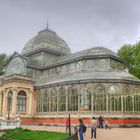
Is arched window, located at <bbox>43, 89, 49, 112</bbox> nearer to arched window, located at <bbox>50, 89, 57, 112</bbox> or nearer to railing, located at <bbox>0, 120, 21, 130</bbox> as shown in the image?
arched window, located at <bbox>50, 89, 57, 112</bbox>

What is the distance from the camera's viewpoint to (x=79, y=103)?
40.6m

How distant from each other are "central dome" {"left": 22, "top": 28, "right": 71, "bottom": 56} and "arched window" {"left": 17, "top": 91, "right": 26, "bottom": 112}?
12.0 metres

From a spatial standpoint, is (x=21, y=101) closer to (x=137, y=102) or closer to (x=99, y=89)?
(x=99, y=89)

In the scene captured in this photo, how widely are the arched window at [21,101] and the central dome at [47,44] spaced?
12.0 metres

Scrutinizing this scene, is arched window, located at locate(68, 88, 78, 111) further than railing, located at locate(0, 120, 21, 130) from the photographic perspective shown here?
Yes

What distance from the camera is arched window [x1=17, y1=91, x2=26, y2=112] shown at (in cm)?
4728

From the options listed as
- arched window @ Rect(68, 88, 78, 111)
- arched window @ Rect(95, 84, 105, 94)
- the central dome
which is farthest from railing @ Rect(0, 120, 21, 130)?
the central dome

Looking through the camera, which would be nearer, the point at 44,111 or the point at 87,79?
the point at 87,79

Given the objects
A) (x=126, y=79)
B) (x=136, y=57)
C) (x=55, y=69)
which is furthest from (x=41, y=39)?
(x=126, y=79)

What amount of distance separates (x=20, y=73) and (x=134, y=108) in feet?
70.4

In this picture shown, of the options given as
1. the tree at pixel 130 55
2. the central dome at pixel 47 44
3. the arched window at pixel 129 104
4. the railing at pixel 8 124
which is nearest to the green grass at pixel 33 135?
the railing at pixel 8 124

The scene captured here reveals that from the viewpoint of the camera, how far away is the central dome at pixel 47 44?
57594 millimetres

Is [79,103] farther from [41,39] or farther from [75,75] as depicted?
[41,39]

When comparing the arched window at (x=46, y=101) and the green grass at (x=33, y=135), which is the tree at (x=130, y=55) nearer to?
the arched window at (x=46, y=101)
